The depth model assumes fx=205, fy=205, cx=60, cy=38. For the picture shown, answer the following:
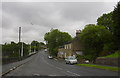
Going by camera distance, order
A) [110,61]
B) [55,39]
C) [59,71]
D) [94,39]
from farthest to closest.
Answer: [55,39] < [94,39] < [110,61] < [59,71]

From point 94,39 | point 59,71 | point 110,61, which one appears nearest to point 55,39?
point 94,39

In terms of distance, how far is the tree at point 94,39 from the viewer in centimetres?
5441

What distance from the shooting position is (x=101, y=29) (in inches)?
2157

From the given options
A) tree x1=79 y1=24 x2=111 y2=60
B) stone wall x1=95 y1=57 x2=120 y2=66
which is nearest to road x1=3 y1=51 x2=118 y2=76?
stone wall x1=95 y1=57 x2=120 y2=66

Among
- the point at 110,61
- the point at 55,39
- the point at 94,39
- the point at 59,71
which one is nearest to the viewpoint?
the point at 59,71

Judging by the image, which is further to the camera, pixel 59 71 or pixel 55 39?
pixel 55 39

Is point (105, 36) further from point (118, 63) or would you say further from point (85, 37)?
point (118, 63)

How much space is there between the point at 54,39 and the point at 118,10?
75.3 metres

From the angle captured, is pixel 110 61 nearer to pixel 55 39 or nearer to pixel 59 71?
pixel 59 71

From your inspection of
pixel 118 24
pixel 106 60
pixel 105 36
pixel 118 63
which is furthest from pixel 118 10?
pixel 105 36

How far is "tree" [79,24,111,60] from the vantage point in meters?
54.4

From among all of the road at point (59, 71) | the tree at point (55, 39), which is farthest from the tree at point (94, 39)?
the tree at point (55, 39)

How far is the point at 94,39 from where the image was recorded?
5488 cm

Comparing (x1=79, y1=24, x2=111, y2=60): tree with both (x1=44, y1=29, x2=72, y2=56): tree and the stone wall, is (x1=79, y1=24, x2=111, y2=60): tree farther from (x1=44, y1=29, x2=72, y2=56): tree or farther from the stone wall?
(x1=44, y1=29, x2=72, y2=56): tree
